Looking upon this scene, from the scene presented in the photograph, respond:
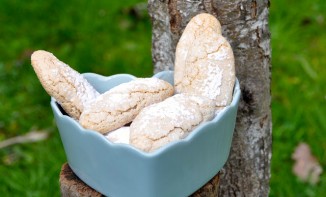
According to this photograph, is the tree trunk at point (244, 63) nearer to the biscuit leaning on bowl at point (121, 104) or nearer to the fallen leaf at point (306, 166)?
the biscuit leaning on bowl at point (121, 104)

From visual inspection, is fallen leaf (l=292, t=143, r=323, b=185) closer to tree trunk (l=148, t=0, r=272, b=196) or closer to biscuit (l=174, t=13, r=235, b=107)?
tree trunk (l=148, t=0, r=272, b=196)

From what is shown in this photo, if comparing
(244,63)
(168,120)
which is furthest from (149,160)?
(244,63)

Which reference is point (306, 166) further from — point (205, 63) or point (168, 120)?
point (168, 120)

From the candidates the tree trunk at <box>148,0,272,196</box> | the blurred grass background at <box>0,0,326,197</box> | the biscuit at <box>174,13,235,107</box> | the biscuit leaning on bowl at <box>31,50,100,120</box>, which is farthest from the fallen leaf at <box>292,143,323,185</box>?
the biscuit leaning on bowl at <box>31,50,100,120</box>

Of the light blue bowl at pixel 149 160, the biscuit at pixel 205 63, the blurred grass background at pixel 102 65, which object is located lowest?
the blurred grass background at pixel 102 65

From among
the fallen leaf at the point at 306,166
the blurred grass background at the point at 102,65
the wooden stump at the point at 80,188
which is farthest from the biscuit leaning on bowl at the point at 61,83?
the fallen leaf at the point at 306,166

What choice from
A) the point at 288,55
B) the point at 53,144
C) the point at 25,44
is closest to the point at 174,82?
the point at 53,144

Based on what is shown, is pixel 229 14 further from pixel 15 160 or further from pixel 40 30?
pixel 40 30
